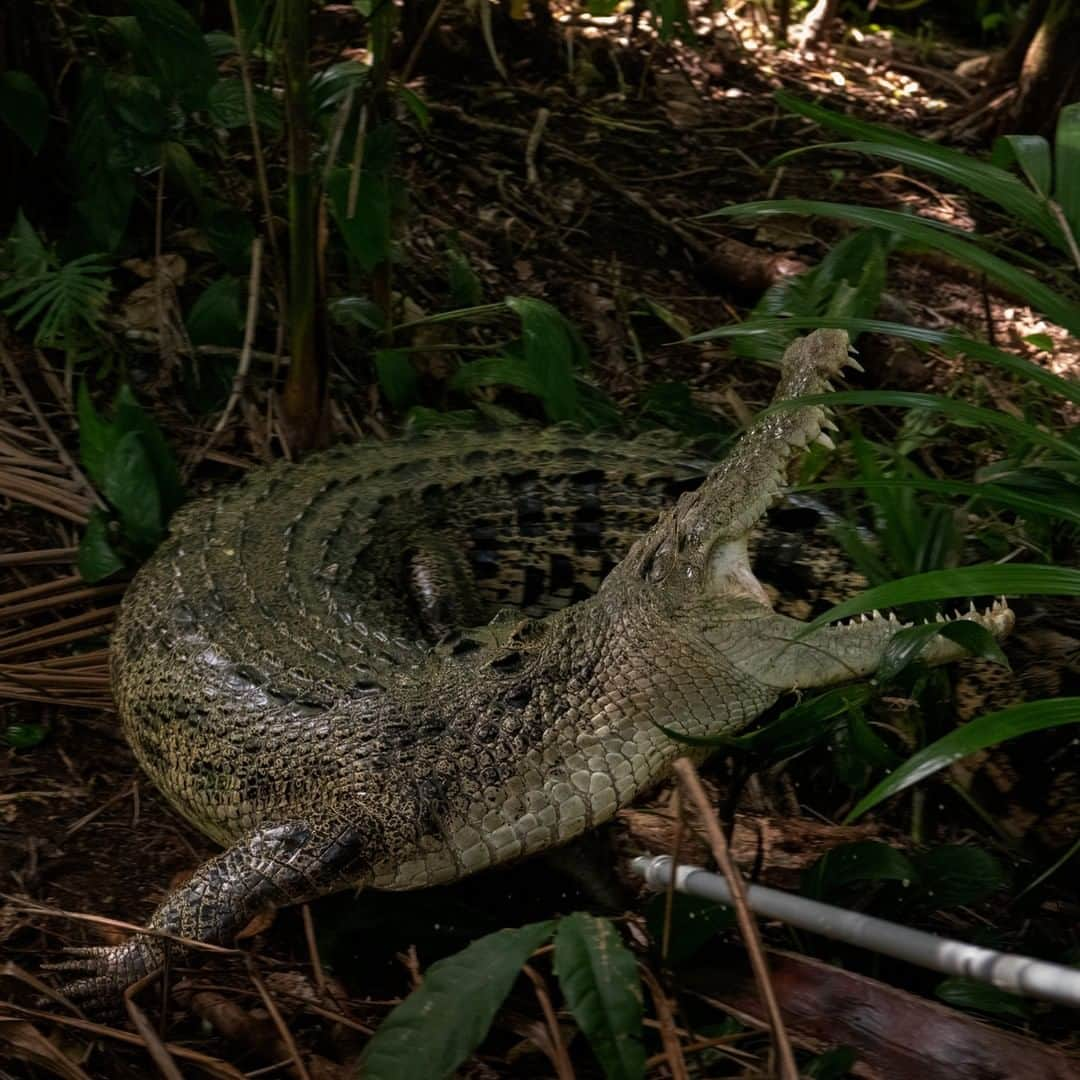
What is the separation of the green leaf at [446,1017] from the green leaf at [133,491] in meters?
2.18

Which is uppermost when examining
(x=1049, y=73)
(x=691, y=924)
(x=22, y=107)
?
(x=1049, y=73)

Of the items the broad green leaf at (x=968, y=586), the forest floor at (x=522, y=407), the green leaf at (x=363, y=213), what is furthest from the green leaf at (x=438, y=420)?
the broad green leaf at (x=968, y=586)

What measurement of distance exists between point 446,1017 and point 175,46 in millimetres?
3008

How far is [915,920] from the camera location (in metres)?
2.48

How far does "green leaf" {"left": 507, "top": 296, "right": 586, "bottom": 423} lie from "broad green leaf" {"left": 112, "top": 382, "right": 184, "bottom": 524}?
3.65 ft

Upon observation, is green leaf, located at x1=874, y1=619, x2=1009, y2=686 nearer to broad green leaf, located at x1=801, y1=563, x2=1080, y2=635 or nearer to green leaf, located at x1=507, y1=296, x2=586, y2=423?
broad green leaf, located at x1=801, y1=563, x2=1080, y2=635

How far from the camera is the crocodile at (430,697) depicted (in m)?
2.57

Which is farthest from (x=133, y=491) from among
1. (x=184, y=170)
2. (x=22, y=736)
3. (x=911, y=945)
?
(x=911, y=945)

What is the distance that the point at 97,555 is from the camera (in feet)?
11.8

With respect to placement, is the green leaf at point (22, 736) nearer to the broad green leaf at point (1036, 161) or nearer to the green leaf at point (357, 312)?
the green leaf at point (357, 312)

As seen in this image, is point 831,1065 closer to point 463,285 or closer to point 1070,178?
point 1070,178

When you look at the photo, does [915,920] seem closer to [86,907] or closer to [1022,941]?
[1022,941]

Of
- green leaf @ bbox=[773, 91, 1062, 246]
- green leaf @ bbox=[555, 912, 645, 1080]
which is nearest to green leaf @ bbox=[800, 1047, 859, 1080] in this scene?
green leaf @ bbox=[555, 912, 645, 1080]

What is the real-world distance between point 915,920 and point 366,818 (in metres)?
1.04
